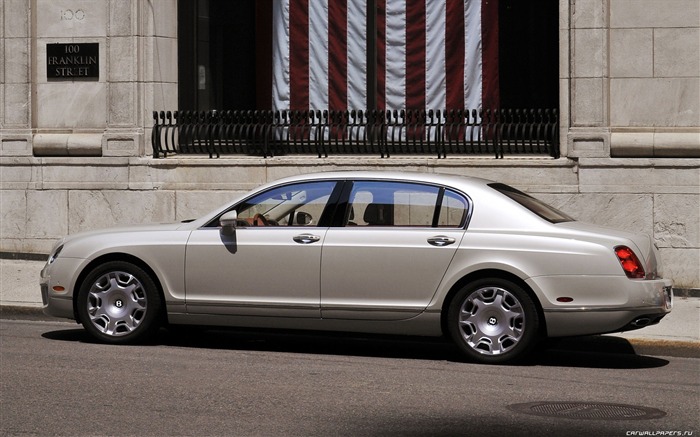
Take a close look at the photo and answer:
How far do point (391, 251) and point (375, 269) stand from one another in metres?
0.19

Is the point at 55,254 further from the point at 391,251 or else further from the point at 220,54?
the point at 220,54

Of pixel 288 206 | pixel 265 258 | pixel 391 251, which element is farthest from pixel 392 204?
pixel 265 258

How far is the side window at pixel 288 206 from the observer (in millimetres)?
10180

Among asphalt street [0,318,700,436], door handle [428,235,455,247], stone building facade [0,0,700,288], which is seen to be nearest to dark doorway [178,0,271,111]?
stone building facade [0,0,700,288]

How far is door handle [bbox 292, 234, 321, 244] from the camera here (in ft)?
32.6

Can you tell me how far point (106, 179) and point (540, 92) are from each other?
19.9 ft

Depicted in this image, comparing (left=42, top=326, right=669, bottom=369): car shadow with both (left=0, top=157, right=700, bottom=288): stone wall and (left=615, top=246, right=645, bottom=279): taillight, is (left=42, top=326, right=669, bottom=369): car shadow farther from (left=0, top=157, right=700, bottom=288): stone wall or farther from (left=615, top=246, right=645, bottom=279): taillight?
(left=0, top=157, right=700, bottom=288): stone wall

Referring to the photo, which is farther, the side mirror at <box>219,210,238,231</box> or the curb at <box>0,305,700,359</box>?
the curb at <box>0,305,700,359</box>

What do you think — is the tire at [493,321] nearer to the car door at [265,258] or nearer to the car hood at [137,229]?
the car door at [265,258]

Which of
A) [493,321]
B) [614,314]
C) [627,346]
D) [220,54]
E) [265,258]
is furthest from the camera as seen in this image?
[220,54]

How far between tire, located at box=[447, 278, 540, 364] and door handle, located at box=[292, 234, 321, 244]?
1225mm

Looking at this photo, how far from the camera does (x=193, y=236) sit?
10305 millimetres

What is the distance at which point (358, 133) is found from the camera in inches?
659

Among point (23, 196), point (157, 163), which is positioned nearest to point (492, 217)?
point (157, 163)
